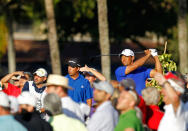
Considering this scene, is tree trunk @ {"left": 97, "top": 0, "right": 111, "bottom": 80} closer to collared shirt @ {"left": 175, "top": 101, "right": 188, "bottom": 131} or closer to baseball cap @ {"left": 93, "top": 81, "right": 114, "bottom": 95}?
baseball cap @ {"left": 93, "top": 81, "right": 114, "bottom": 95}

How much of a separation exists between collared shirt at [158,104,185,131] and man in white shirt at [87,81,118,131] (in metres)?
0.68

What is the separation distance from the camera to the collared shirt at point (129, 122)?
7227mm

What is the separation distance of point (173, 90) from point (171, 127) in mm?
504

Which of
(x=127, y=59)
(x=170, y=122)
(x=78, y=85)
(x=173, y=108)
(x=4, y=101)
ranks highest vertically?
(x=127, y=59)

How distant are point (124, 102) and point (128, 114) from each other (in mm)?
210

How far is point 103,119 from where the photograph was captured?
25.6ft

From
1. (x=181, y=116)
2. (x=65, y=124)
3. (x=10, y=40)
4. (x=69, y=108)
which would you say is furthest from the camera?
(x=10, y=40)

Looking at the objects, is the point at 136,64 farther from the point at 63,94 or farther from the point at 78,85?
the point at 63,94

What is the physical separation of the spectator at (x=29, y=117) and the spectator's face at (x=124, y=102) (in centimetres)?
96

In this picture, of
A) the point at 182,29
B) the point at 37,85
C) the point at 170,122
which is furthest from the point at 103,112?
the point at 182,29

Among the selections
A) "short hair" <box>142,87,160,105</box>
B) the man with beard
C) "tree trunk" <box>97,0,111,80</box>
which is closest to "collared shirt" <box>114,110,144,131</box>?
"short hair" <box>142,87,160,105</box>

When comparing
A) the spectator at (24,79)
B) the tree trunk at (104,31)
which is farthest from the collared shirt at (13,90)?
the tree trunk at (104,31)

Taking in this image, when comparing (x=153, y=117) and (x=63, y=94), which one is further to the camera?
(x=153, y=117)

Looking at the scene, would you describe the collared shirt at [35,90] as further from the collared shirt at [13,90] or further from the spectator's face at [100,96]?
the spectator's face at [100,96]
